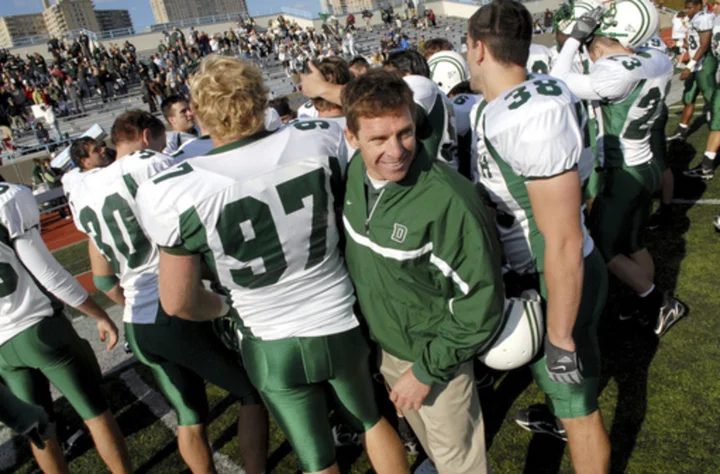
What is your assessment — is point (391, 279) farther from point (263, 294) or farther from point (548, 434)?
point (548, 434)

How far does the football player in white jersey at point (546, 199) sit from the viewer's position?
5.39 feet

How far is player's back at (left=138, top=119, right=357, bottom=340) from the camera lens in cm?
172

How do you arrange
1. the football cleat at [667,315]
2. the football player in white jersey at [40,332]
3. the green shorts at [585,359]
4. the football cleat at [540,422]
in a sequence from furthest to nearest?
the football cleat at [667,315] → the football cleat at [540,422] → the football player in white jersey at [40,332] → the green shorts at [585,359]

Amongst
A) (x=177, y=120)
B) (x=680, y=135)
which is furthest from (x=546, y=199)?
(x=680, y=135)

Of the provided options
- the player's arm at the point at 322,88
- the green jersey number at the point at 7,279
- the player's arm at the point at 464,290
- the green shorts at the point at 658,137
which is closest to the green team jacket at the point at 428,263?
the player's arm at the point at 464,290

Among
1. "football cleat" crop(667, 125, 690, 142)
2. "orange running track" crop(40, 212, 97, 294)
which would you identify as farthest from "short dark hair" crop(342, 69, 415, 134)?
"orange running track" crop(40, 212, 97, 294)

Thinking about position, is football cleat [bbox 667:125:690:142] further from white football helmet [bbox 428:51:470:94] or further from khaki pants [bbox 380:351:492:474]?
khaki pants [bbox 380:351:492:474]

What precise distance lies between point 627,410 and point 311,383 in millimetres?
1851

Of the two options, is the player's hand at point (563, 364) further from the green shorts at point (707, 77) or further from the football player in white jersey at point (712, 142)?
the green shorts at point (707, 77)

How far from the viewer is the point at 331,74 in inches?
109

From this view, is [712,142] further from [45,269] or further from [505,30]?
[45,269]

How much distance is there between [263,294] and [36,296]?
1.45 metres

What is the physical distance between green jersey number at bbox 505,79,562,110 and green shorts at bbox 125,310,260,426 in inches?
69.1

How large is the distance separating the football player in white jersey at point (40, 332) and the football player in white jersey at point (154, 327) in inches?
9.3
